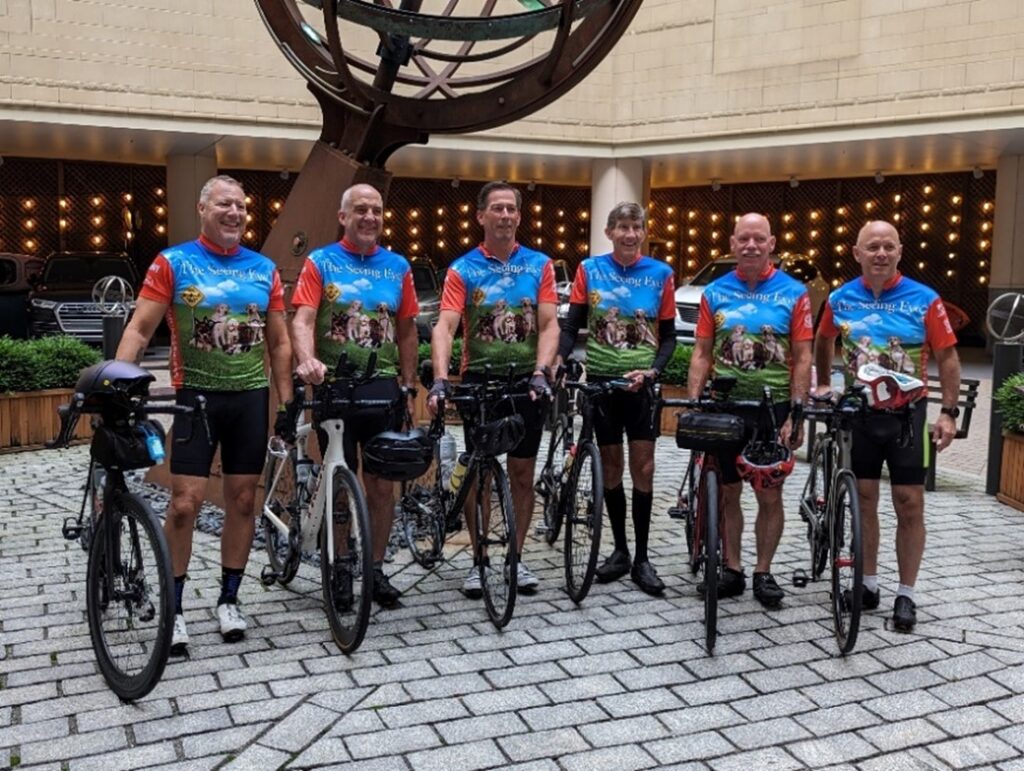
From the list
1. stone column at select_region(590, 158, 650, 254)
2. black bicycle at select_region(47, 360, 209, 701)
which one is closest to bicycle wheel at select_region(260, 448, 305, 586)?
black bicycle at select_region(47, 360, 209, 701)

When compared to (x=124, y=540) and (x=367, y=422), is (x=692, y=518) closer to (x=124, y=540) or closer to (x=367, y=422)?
(x=367, y=422)

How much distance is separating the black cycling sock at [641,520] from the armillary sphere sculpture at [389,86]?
8.03 ft

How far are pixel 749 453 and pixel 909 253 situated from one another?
2199 cm

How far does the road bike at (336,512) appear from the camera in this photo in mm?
4480

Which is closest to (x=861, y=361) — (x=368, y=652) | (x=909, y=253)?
(x=368, y=652)

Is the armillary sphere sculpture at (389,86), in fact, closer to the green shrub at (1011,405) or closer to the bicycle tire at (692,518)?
the bicycle tire at (692,518)

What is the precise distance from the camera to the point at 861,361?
5059 mm

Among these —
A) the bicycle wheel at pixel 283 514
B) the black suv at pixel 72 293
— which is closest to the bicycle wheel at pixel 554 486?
the bicycle wheel at pixel 283 514

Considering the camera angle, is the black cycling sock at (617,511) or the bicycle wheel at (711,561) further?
the black cycling sock at (617,511)

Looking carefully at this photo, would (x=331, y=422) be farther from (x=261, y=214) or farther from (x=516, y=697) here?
(x=261, y=214)

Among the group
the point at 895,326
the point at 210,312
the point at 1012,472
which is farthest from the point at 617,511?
the point at 1012,472

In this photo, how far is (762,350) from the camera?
5.22 metres

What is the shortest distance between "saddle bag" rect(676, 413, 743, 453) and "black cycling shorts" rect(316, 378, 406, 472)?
4.48 ft

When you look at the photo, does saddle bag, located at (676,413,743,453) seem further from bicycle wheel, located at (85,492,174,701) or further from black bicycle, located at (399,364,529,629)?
bicycle wheel, located at (85,492,174,701)
